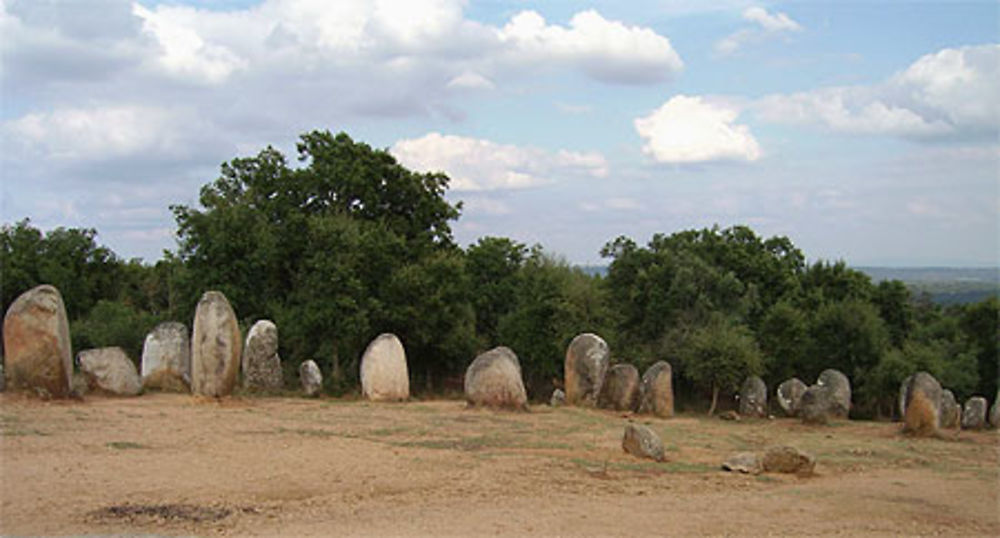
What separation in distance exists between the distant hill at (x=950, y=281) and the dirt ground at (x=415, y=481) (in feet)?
66.1

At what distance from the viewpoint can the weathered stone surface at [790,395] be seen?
30.6 metres

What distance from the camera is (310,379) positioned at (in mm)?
25234

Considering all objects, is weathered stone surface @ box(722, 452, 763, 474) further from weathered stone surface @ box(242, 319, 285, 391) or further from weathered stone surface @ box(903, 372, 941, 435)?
weathered stone surface @ box(242, 319, 285, 391)

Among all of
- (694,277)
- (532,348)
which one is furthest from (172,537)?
(694,277)

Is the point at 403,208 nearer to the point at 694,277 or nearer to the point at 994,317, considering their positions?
the point at 694,277

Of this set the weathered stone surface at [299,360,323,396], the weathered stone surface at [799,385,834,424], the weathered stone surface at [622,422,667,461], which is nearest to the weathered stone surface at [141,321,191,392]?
the weathered stone surface at [299,360,323,396]

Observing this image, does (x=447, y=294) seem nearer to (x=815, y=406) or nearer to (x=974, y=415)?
(x=815, y=406)

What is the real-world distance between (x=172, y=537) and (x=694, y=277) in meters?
29.1

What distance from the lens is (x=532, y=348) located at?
31.6m

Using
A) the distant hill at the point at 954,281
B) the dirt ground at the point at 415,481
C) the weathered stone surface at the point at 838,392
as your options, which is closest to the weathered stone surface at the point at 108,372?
the dirt ground at the point at 415,481

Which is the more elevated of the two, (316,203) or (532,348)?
(316,203)

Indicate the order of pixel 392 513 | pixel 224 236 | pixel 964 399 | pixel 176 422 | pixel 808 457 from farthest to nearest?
pixel 964 399 < pixel 224 236 < pixel 176 422 < pixel 808 457 < pixel 392 513

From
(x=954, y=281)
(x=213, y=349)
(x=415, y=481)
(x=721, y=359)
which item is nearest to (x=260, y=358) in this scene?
(x=213, y=349)

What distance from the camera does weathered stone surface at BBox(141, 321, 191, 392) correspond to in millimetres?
21922
